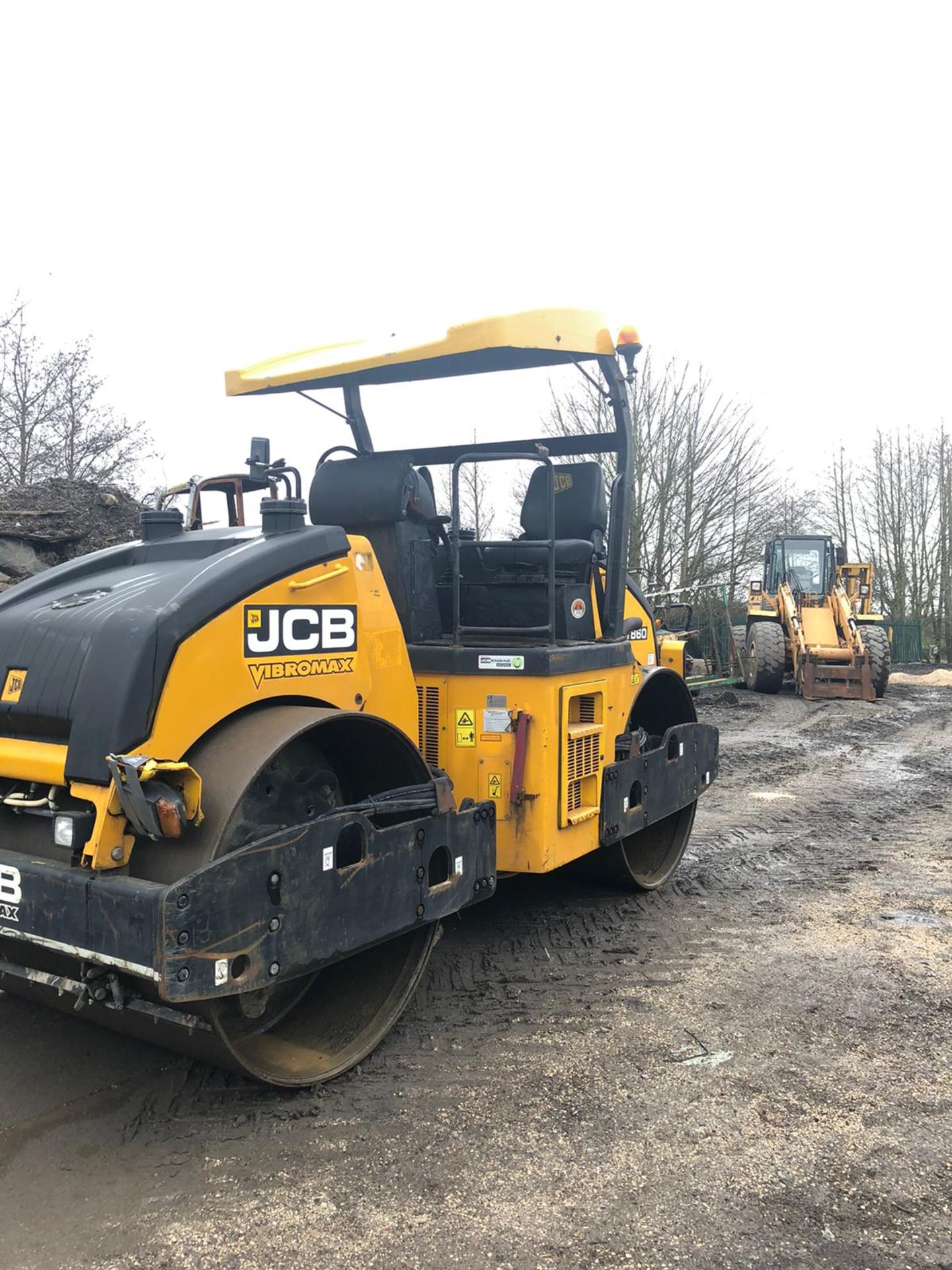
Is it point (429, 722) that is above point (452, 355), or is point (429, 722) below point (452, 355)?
below

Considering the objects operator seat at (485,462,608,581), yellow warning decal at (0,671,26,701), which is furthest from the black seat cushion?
yellow warning decal at (0,671,26,701)

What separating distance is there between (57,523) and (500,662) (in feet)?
21.9

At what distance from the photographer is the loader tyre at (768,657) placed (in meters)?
15.4

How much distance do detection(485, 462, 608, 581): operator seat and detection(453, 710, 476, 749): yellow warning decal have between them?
0.76 metres

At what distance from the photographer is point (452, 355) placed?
12.5 ft

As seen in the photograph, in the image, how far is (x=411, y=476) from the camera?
12.9 ft

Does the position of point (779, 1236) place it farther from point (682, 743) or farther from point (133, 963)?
point (682, 743)

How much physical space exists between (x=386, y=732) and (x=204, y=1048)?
1.03 m

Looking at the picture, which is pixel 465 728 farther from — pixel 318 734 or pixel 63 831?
pixel 63 831

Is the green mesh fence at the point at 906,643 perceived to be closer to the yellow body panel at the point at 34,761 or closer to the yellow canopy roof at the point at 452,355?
the yellow canopy roof at the point at 452,355

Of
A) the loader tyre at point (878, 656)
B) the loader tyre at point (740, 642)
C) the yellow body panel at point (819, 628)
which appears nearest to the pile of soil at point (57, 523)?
the loader tyre at point (740, 642)

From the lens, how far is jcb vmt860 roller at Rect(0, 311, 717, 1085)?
8.36 ft

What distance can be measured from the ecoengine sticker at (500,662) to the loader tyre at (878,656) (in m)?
12.9

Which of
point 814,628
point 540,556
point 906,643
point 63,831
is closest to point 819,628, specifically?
point 814,628
